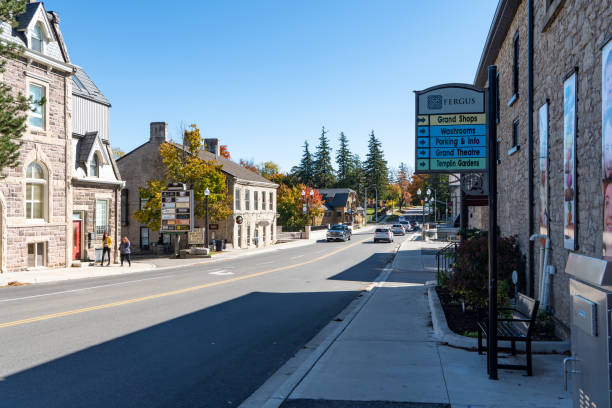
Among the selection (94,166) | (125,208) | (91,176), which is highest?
(94,166)

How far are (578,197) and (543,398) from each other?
11.4 feet

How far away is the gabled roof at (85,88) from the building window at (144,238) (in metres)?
15.1

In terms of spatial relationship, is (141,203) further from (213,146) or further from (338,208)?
(338,208)

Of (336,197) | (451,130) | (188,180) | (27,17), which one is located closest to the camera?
(451,130)

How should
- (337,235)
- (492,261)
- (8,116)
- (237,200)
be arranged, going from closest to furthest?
(492,261), (8,116), (237,200), (337,235)

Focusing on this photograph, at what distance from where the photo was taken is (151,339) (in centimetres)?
923

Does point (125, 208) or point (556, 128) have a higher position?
point (556, 128)

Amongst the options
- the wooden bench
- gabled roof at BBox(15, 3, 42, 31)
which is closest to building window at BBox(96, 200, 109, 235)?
gabled roof at BBox(15, 3, 42, 31)

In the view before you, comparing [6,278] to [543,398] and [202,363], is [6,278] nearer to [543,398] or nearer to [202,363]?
[202,363]

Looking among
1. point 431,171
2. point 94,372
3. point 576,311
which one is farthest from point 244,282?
point 576,311

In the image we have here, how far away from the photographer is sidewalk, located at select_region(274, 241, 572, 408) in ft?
18.5

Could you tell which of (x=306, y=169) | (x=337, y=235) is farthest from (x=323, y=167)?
(x=337, y=235)

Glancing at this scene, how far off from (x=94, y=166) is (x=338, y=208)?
79.5 metres

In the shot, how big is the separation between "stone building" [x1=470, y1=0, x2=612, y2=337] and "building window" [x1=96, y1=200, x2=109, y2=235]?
77.1 feet
